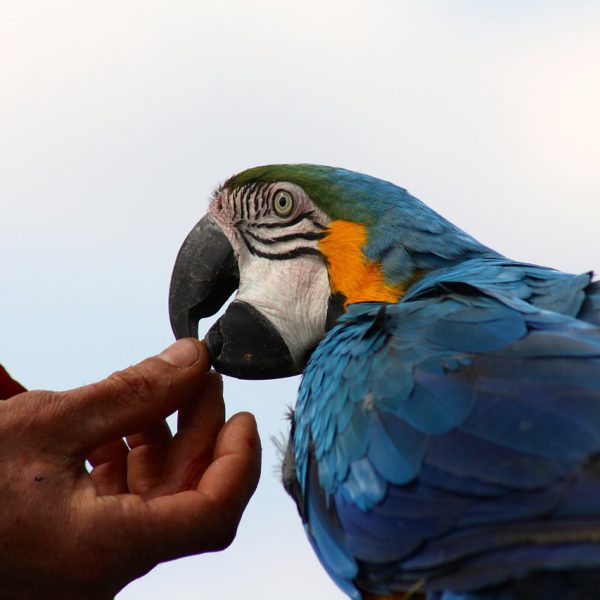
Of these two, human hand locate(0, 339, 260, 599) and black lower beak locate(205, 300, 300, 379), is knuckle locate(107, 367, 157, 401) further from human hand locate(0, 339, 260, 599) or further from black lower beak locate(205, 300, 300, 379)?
black lower beak locate(205, 300, 300, 379)

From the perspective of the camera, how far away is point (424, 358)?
2.15 metres

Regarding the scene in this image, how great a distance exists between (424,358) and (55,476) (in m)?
Result: 0.80

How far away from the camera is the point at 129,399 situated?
241 centimetres

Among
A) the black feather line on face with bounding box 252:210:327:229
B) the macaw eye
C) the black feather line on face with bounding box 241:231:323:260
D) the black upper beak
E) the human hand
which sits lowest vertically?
the human hand

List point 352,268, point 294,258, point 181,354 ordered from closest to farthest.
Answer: point 181,354 < point 352,268 < point 294,258

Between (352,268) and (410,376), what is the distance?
78cm

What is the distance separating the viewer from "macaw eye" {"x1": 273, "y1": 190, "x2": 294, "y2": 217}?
3.09m

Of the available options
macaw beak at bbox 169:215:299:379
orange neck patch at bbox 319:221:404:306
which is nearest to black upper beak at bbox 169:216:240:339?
macaw beak at bbox 169:215:299:379

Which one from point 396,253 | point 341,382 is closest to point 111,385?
point 341,382

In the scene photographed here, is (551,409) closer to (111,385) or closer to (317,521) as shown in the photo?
(317,521)

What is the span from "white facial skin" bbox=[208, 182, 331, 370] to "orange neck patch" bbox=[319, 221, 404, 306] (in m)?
0.04

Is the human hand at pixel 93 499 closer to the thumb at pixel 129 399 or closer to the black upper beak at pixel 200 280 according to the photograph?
the thumb at pixel 129 399

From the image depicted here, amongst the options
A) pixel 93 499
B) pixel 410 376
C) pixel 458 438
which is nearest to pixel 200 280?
pixel 93 499

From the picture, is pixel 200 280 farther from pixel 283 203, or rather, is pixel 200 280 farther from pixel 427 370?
pixel 427 370
